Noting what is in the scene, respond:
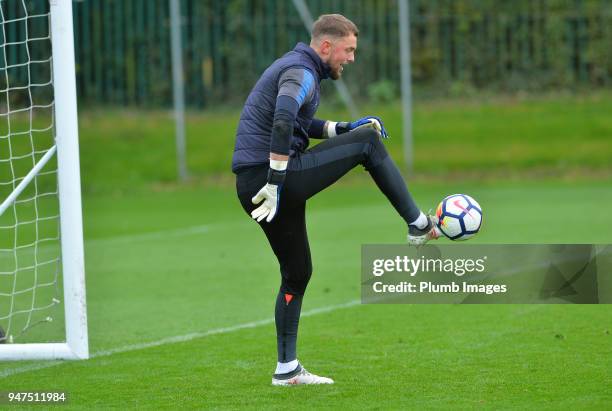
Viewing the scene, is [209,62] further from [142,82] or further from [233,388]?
[233,388]

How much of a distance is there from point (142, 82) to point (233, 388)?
19088 millimetres

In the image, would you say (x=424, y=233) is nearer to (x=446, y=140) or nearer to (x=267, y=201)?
(x=267, y=201)

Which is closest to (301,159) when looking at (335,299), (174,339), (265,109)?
(265,109)

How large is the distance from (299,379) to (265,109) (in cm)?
170

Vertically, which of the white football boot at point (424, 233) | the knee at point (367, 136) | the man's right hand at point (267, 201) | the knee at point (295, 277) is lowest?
the knee at point (295, 277)

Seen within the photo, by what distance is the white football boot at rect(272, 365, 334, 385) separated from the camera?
275 inches

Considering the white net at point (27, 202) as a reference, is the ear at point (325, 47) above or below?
above

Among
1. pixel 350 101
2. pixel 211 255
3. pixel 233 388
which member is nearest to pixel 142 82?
pixel 350 101

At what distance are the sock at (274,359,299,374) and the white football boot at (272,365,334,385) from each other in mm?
22

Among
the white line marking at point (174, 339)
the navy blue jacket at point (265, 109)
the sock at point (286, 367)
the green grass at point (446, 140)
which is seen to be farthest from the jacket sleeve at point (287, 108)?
the green grass at point (446, 140)

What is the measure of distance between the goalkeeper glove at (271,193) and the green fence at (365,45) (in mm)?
18080

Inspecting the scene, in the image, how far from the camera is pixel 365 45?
24406mm

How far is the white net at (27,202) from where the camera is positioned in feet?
29.3

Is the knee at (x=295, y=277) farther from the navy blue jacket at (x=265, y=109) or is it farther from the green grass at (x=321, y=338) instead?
the navy blue jacket at (x=265, y=109)
